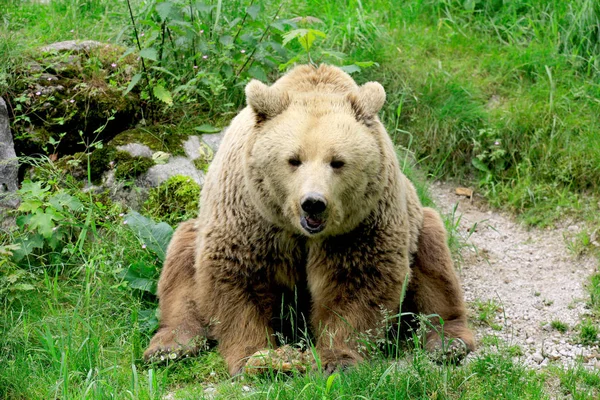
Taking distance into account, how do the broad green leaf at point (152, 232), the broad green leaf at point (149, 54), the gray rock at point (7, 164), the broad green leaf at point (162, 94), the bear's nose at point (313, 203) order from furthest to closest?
the broad green leaf at point (162, 94) < the broad green leaf at point (149, 54) < the gray rock at point (7, 164) < the broad green leaf at point (152, 232) < the bear's nose at point (313, 203)

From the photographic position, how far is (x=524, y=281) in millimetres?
6176

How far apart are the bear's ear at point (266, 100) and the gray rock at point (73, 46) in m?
2.81

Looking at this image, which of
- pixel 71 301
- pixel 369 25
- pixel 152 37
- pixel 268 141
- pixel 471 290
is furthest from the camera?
pixel 369 25

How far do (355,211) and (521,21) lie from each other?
164 inches

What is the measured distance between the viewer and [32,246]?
549 centimetres

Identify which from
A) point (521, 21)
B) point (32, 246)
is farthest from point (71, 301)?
point (521, 21)

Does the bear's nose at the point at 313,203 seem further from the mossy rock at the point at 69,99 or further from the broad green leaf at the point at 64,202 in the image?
the mossy rock at the point at 69,99

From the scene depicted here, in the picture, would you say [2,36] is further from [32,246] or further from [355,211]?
[355,211]

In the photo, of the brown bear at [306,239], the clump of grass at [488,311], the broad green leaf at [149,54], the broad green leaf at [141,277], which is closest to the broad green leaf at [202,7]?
the broad green leaf at [149,54]

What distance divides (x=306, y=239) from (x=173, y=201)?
5.46 feet

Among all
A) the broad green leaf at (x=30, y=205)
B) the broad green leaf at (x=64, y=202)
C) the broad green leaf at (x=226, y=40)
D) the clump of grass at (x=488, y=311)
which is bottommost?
the clump of grass at (x=488, y=311)

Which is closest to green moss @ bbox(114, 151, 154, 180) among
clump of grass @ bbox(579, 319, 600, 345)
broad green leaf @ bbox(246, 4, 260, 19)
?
broad green leaf @ bbox(246, 4, 260, 19)

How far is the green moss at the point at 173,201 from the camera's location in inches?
239

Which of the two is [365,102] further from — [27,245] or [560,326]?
[27,245]
